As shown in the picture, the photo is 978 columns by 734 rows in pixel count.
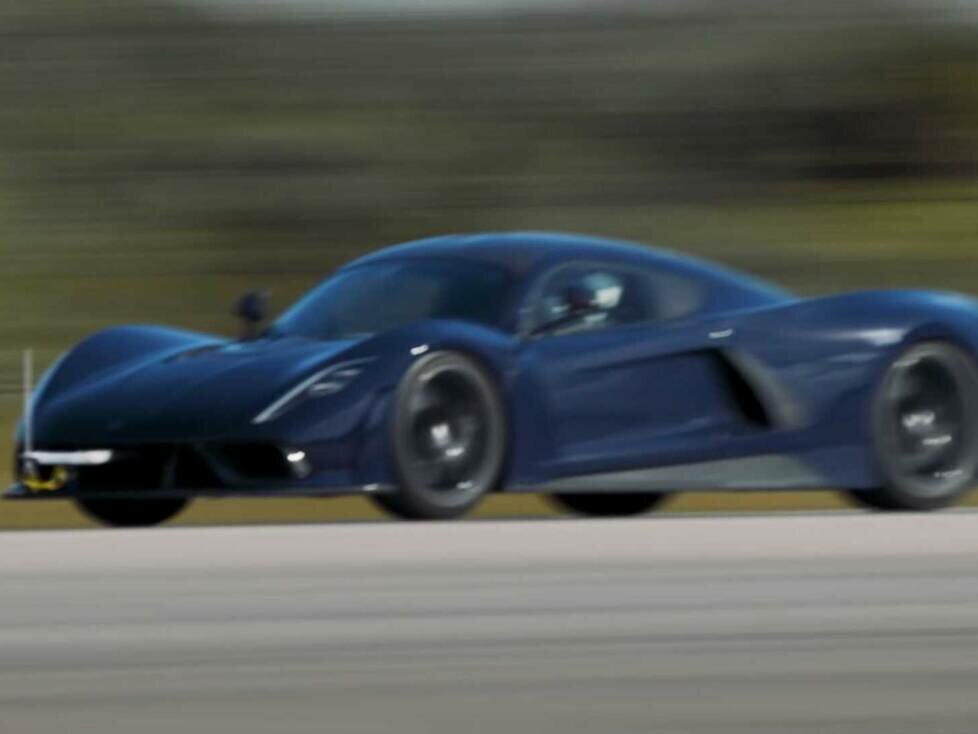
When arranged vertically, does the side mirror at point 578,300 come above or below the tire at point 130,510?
above

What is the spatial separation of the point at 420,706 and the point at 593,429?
5053 mm

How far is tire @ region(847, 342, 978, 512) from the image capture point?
381 inches

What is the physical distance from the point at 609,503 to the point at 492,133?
17.3 m

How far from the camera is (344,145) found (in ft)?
88.3

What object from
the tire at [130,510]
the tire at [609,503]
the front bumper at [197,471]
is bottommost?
the tire at [609,503]

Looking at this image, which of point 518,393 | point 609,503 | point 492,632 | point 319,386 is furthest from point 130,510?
point 492,632

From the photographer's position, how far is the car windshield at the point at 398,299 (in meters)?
9.27

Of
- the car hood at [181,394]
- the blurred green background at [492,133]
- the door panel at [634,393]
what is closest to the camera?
the car hood at [181,394]

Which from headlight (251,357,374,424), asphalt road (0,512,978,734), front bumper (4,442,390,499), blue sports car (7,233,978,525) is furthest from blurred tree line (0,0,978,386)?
asphalt road (0,512,978,734)

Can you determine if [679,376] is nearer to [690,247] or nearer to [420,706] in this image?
[420,706]

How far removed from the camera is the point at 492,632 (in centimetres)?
509

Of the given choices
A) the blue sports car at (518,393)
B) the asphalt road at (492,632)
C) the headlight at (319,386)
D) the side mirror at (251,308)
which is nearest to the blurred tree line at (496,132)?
the side mirror at (251,308)

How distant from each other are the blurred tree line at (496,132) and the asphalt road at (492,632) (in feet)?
56.3

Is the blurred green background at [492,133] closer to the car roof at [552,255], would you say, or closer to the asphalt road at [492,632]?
the car roof at [552,255]
